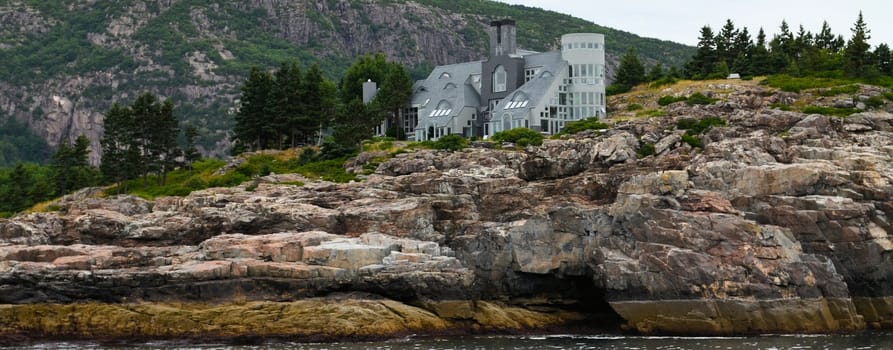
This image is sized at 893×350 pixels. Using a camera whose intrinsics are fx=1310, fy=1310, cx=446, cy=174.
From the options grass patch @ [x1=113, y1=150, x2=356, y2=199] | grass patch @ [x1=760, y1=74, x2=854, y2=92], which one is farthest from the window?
grass patch @ [x1=760, y1=74, x2=854, y2=92]

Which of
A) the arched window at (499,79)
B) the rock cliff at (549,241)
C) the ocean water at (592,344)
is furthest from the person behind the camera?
the arched window at (499,79)

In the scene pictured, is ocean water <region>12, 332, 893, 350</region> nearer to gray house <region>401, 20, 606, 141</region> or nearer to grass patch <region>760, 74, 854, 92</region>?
grass patch <region>760, 74, 854, 92</region>

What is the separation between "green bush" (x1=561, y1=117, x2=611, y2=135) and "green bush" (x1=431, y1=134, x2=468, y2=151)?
25.1ft

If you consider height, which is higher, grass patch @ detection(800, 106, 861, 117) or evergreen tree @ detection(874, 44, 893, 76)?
evergreen tree @ detection(874, 44, 893, 76)

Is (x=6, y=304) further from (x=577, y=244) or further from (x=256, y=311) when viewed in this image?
(x=577, y=244)

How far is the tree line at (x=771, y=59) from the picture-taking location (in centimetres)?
10406

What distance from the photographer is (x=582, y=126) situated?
94812mm

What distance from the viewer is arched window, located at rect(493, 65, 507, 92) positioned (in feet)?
357

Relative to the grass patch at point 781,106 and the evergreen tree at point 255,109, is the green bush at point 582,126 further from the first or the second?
the evergreen tree at point 255,109

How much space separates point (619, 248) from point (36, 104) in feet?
451

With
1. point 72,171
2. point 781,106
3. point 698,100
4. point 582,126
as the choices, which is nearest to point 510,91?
point 582,126

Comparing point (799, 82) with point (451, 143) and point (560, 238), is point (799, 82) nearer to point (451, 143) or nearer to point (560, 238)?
point (451, 143)

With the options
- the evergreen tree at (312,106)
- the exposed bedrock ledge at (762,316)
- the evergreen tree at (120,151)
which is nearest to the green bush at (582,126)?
the evergreen tree at (312,106)

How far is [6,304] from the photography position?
69125 millimetres
